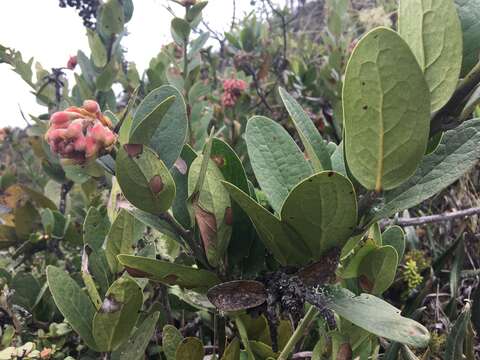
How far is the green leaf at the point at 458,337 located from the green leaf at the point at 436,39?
1.54ft

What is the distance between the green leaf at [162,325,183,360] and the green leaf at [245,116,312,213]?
273mm

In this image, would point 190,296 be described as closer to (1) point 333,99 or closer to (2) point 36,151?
(2) point 36,151

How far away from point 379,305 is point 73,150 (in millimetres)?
409

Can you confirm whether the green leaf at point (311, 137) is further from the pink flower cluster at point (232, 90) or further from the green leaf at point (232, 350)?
the pink flower cluster at point (232, 90)

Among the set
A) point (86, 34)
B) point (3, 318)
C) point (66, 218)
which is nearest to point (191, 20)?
point (86, 34)

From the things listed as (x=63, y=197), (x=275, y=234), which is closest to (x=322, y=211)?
(x=275, y=234)

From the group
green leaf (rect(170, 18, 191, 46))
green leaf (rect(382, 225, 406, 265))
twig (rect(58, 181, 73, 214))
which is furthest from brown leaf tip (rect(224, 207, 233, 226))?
twig (rect(58, 181, 73, 214))

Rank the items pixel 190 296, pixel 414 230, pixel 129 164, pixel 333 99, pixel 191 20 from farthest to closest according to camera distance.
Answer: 1. pixel 333 99
2. pixel 414 230
3. pixel 191 20
4. pixel 190 296
5. pixel 129 164

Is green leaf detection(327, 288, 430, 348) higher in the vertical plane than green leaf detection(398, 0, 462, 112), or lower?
lower

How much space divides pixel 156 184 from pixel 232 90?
64.3 inches

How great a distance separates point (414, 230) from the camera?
1.57 m

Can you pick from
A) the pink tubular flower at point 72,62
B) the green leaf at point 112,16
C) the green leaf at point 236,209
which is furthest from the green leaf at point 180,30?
the green leaf at point 236,209

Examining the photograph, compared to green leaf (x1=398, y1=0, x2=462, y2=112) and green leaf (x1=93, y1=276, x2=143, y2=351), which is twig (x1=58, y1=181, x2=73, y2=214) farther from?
green leaf (x1=398, y1=0, x2=462, y2=112)

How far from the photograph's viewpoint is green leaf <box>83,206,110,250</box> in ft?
2.87
